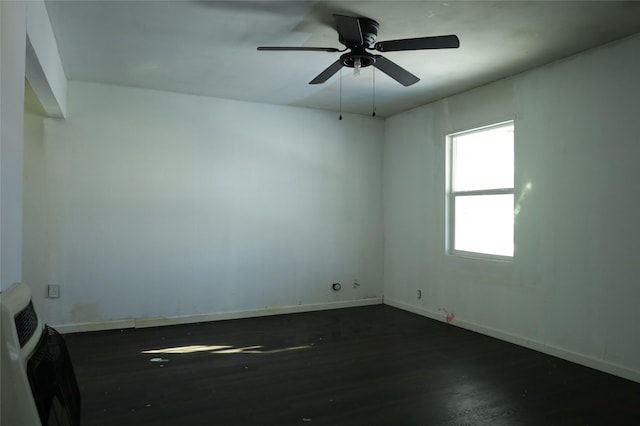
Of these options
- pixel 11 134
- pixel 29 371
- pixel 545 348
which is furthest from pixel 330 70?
pixel 545 348

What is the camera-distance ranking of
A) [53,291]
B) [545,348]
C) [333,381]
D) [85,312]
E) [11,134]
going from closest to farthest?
[11,134] → [333,381] → [545,348] → [53,291] → [85,312]

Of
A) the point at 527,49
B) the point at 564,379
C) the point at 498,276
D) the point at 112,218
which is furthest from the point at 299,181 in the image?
the point at 564,379

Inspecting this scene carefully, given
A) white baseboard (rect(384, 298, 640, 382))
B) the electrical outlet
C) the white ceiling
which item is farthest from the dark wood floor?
the white ceiling

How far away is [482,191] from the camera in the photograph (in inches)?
178

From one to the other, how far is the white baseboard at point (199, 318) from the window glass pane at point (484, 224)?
1.67m

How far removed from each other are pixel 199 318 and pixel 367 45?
11.2ft

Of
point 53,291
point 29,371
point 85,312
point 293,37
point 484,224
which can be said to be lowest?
point 85,312

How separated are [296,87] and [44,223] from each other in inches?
113

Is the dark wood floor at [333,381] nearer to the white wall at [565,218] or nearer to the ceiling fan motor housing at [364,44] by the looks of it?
the white wall at [565,218]

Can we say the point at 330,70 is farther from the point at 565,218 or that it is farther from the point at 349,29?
the point at 565,218

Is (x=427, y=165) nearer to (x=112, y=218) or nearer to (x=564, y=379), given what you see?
(x=564, y=379)

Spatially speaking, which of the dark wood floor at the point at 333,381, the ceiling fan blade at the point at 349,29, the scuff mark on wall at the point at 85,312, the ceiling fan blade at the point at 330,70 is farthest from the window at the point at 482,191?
the scuff mark on wall at the point at 85,312

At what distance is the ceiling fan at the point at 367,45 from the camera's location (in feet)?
8.54

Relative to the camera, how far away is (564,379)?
125 inches
